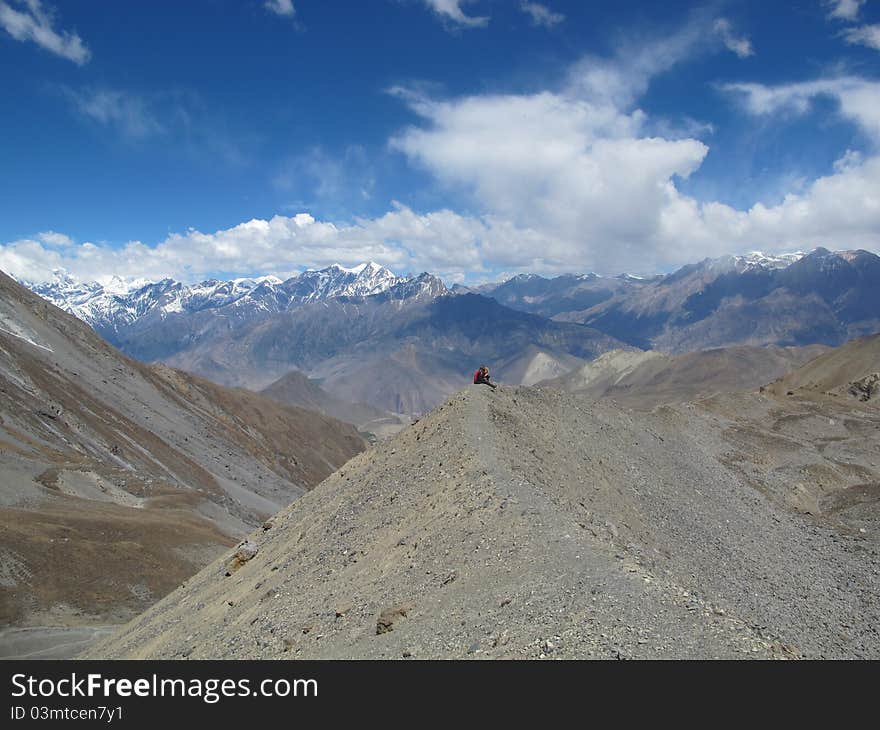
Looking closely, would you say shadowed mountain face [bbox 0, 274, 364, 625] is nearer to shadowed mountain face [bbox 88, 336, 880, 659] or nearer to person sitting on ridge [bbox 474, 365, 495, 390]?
shadowed mountain face [bbox 88, 336, 880, 659]

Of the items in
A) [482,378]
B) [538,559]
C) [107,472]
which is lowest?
[538,559]

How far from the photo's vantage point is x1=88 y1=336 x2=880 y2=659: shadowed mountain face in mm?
14344

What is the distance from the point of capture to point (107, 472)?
71812mm

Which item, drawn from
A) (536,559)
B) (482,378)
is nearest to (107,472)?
(482,378)

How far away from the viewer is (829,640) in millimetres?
22734

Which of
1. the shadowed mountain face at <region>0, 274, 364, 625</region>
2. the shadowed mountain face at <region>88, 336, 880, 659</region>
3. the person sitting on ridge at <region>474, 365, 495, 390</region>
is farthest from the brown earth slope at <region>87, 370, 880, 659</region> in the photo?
the shadowed mountain face at <region>0, 274, 364, 625</region>

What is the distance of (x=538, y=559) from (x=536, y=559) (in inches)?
2.7

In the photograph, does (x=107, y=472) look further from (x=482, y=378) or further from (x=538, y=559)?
(x=538, y=559)

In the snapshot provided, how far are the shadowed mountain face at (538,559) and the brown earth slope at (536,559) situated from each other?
86 millimetres

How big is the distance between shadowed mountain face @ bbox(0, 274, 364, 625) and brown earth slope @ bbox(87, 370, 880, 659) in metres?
16.2

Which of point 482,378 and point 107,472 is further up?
point 107,472

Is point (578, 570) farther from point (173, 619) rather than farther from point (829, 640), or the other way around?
point (173, 619)

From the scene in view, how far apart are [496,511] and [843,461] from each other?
53067mm
